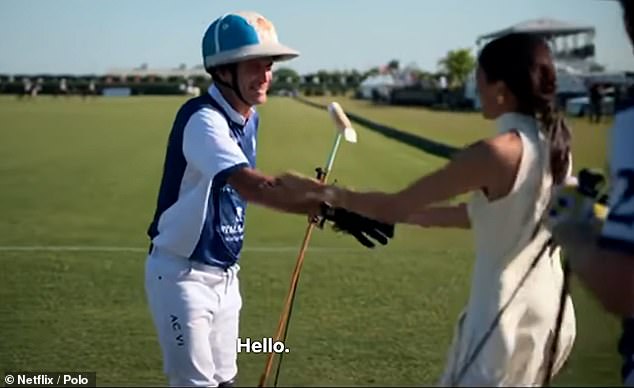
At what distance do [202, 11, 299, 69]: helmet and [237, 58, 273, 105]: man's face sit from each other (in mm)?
69

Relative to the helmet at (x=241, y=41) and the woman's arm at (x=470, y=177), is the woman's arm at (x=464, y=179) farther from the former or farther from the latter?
the helmet at (x=241, y=41)

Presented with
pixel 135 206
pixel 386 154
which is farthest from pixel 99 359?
pixel 386 154

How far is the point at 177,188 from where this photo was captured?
3.61m

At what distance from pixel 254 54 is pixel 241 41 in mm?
71

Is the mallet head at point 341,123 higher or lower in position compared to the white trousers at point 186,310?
higher

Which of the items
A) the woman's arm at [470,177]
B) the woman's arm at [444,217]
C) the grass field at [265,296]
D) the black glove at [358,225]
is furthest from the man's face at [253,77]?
the woman's arm at [470,177]

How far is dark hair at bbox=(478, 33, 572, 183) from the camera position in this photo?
253cm

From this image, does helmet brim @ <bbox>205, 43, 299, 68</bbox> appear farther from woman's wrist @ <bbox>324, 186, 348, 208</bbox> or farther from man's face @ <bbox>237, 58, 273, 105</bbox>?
woman's wrist @ <bbox>324, 186, 348, 208</bbox>

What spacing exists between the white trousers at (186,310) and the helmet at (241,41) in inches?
28.4

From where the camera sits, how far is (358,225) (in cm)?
346

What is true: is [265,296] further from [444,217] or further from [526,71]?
[526,71]

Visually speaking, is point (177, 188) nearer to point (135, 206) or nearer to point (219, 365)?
point (219, 365)

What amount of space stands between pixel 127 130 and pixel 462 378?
100ft

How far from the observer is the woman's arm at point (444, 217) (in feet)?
9.74
